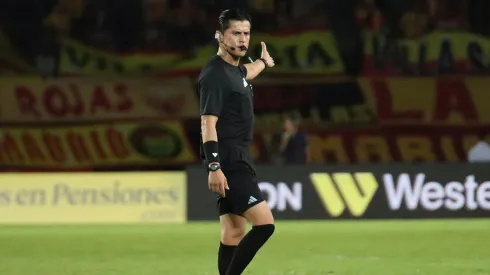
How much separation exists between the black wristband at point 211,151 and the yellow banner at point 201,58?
59.3 feet

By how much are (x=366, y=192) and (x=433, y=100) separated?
354 inches

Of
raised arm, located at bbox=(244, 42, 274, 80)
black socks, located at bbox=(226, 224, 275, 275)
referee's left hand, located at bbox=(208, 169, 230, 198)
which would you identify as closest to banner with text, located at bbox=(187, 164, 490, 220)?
raised arm, located at bbox=(244, 42, 274, 80)

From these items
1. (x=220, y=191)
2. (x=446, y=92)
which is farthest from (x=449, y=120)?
(x=220, y=191)

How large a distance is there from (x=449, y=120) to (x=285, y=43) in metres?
4.07

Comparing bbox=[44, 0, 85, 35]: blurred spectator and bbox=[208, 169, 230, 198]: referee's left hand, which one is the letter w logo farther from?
bbox=[44, 0, 85, 35]: blurred spectator

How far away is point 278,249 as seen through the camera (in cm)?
1099

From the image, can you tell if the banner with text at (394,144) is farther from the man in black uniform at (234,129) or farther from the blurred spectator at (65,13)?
the man in black uniform at (234,129)

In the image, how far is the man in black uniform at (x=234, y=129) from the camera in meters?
6.24

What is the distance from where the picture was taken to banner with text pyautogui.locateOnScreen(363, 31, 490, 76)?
941 inches

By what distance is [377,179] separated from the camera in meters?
15.2

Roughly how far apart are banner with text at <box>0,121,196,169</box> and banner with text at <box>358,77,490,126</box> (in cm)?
450

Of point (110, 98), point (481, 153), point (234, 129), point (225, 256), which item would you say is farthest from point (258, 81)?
point (234, 129)

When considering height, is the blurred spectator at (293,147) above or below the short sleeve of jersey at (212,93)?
below

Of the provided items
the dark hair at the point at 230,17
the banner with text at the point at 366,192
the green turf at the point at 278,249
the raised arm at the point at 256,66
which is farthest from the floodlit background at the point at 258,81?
the dark hair at the point at 230,17
